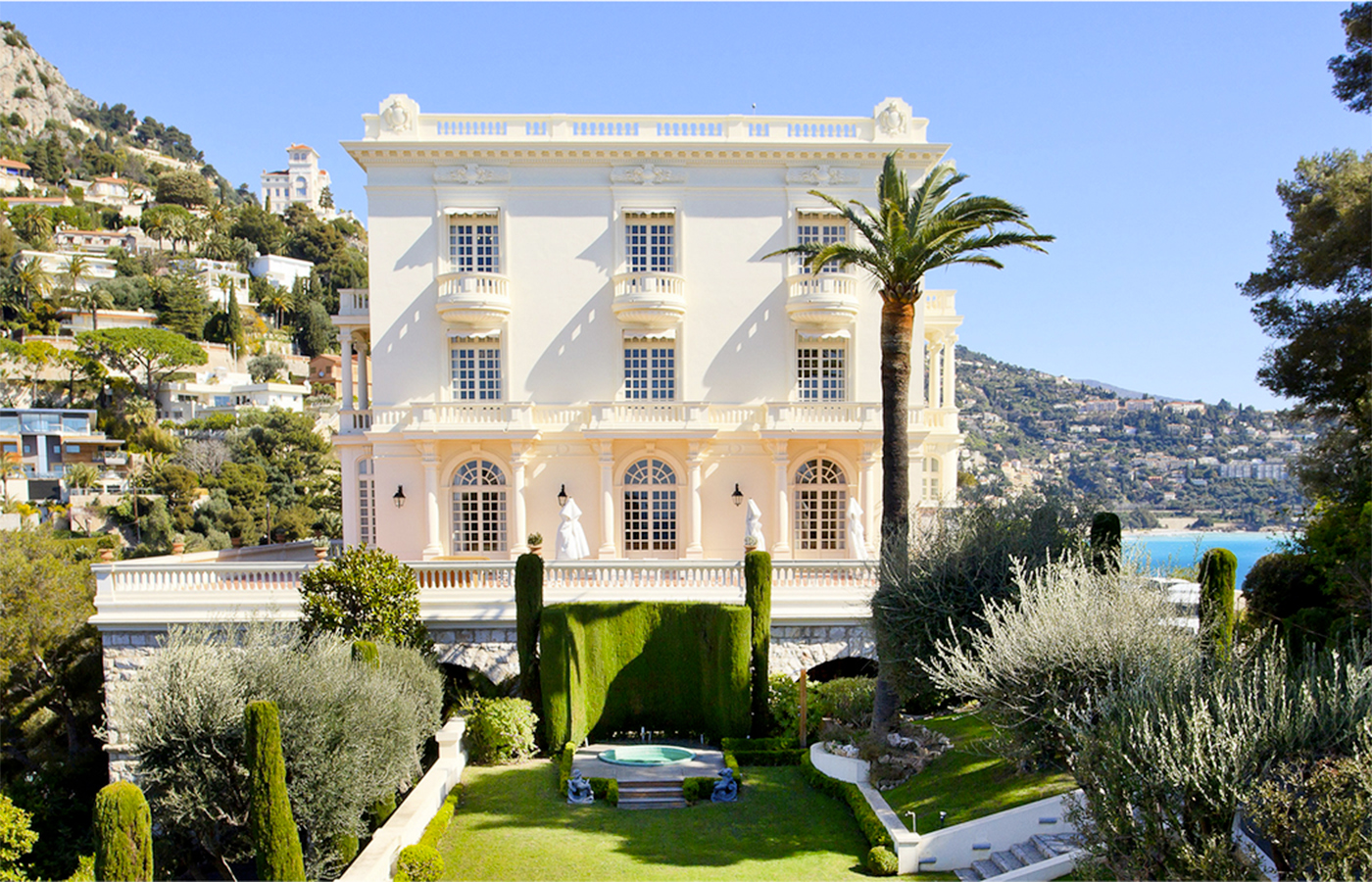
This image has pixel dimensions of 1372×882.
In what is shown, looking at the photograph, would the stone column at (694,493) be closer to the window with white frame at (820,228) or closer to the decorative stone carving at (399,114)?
the window with white frame at (820,228)

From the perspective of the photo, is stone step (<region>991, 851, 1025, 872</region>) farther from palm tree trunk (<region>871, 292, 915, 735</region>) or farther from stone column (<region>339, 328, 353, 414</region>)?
stone column (<region>339, 328, 353, 414</region>)

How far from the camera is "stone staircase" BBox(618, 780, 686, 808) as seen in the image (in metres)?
16.2

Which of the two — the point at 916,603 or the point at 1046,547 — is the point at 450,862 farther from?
the point at 1046,547

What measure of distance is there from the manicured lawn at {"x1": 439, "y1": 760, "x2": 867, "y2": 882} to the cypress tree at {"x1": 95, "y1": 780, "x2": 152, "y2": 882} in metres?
4.57

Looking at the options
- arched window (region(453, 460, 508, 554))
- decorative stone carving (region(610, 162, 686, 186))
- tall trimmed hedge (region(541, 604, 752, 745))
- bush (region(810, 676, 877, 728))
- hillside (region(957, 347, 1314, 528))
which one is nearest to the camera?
bush (region(810, 676, 877, 728))

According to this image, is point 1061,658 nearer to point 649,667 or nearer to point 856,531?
point 649,667

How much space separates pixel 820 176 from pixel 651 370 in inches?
339

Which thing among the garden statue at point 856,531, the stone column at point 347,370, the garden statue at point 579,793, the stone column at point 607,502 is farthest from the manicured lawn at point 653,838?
the stone column at point 347,370

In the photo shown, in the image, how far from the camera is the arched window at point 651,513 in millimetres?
28281

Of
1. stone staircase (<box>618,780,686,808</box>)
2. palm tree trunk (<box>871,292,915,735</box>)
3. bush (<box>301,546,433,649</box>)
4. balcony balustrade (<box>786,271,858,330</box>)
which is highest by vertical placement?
balcony balustrade (<box>786,271,858,330</box>)

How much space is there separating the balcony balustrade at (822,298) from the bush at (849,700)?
1262cm

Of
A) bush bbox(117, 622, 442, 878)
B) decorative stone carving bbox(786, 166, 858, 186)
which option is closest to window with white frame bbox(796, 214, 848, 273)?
decorative stone carving bbox(786, 166, 858, 186)

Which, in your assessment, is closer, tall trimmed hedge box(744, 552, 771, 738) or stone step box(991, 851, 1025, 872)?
stone step box(991, 851, 1025, 872)

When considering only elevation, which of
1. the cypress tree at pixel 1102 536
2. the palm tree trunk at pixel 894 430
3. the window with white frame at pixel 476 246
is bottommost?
the cypress tree at pixel 1102 536
